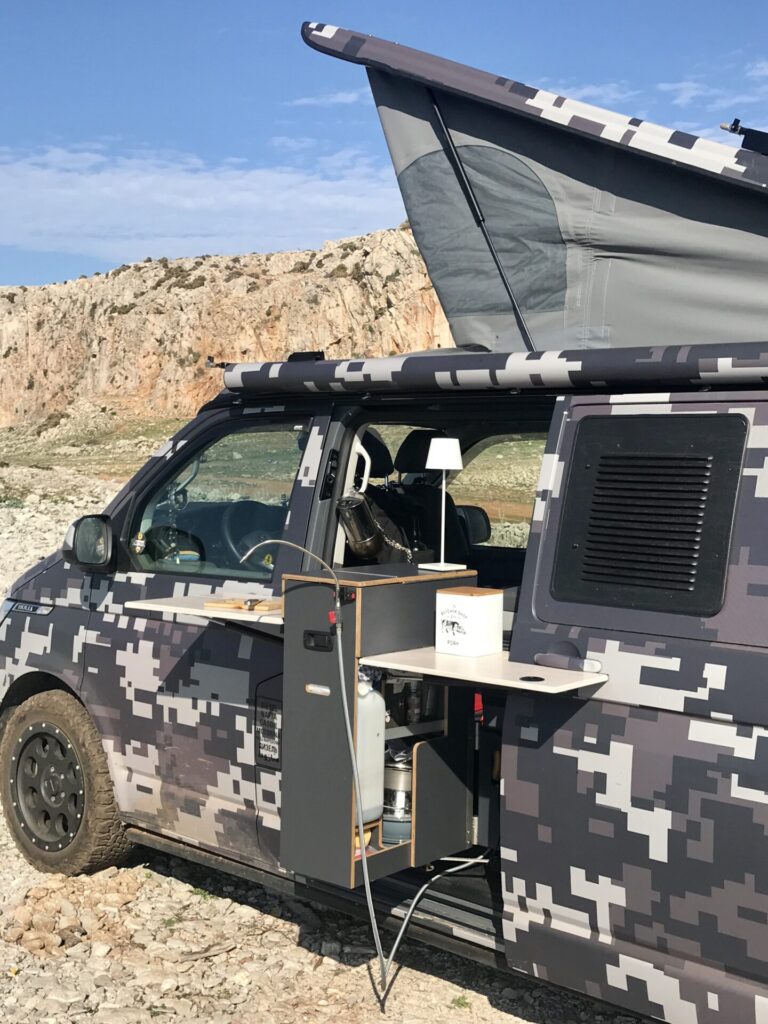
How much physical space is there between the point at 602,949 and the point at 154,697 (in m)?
2.14

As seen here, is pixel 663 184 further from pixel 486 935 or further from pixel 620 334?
pixel 486 935

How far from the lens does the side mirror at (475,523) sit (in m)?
5.36

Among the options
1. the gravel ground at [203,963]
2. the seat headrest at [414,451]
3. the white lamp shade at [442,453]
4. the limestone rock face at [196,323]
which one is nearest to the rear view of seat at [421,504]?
the seat headrest at [414,451]

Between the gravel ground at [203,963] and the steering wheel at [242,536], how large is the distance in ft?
4.96

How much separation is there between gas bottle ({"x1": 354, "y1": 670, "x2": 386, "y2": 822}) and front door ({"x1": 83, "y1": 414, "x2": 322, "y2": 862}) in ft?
1.55

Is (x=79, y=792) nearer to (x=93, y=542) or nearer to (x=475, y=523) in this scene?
(x=93, y=542)

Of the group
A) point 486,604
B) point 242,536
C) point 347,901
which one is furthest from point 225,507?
point 347,901

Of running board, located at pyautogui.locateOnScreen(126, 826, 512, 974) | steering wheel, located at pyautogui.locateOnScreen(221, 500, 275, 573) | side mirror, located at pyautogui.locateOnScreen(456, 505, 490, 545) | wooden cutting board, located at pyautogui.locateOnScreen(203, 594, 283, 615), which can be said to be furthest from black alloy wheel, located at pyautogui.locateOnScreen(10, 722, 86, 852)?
side mirror, located at pyautogui.locateOnScreen(456, 505, 490, 545)

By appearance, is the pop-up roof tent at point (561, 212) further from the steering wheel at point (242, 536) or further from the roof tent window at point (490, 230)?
the steering wheel at point (242, 536)

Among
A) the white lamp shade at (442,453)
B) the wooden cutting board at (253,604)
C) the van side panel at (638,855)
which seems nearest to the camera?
the van side panel at (638,855)

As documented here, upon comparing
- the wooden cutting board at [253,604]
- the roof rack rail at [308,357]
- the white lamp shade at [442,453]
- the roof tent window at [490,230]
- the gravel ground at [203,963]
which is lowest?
the gravel ground at [203,963]

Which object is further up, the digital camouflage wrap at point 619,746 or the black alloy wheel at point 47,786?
the digital camouflage wrap at point 619,746

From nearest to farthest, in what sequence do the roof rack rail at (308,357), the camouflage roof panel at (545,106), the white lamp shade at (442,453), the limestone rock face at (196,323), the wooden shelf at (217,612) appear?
the camouflage roof panel at (545,106)
the wooden shelf at (217,612)
the white lamp shade at (442,453)
the roof rack rail at (308,357)
the limestone rock face at (196,323)

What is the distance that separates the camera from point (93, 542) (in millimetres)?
5008
